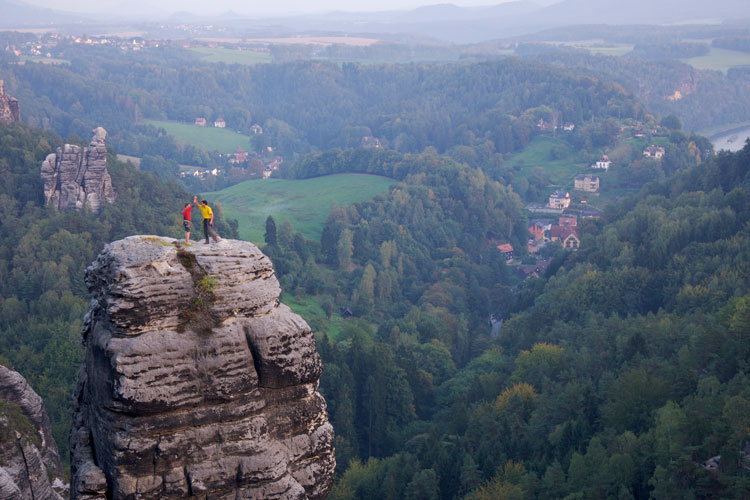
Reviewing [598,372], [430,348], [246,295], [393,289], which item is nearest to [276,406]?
[246,295]

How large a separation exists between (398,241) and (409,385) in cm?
6575

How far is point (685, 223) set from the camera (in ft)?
297

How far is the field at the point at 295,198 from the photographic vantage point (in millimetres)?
145775

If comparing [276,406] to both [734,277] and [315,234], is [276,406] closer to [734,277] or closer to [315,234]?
[734,277]

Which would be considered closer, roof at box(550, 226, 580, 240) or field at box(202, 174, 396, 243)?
field at box(202, 174, 396, 243)

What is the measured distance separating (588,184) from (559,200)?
35.5 ft

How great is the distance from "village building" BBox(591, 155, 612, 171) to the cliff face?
583 ft

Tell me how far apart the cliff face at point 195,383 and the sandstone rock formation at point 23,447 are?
9567 millimetres

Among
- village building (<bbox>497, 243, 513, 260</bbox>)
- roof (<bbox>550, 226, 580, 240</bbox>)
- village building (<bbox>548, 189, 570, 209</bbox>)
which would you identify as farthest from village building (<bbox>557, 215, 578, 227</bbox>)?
village building (<bbox>548, 189, 570, 209</bbox>)

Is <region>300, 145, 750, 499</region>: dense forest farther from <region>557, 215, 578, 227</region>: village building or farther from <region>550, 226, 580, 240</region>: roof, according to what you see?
<region>557, 215, 578, 227</region>: village building

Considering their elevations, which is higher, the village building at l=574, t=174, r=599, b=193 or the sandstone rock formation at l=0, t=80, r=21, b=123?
the sandstone rock formation at l=0, t=80, r=21, b=123

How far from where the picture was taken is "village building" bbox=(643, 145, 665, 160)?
185262 mm

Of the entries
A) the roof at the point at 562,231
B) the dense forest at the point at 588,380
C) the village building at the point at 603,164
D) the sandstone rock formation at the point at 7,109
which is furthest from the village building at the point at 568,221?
the sandstone rock formation at the point at 7,109

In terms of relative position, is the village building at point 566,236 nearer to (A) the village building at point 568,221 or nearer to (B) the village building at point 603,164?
(A) the village building at point 568,221
